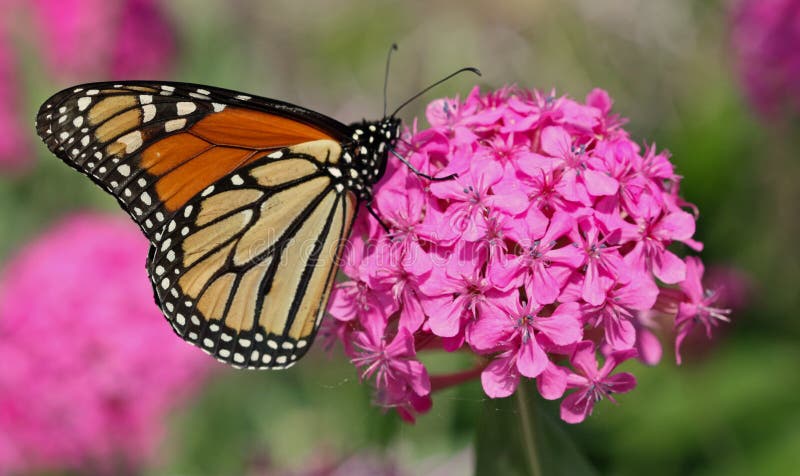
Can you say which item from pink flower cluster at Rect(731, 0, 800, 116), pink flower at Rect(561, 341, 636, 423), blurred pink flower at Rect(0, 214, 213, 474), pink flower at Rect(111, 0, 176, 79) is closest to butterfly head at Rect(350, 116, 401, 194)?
pink flower at Rect(561, 341, 636, 423)

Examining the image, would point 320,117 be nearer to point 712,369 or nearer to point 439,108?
point 439,108

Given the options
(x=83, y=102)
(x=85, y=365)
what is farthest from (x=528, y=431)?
(x=85, y=365)

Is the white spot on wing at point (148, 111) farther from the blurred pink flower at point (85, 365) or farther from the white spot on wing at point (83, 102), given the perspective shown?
the blurred pink flower at point (85, 365)

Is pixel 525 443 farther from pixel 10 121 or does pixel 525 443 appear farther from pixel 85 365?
pixel 10 121

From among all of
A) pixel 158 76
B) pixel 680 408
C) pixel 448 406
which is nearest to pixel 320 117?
pixel 448 406

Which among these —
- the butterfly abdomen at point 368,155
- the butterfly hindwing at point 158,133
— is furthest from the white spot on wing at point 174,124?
A: the butterfly abdomen at point 368,155
